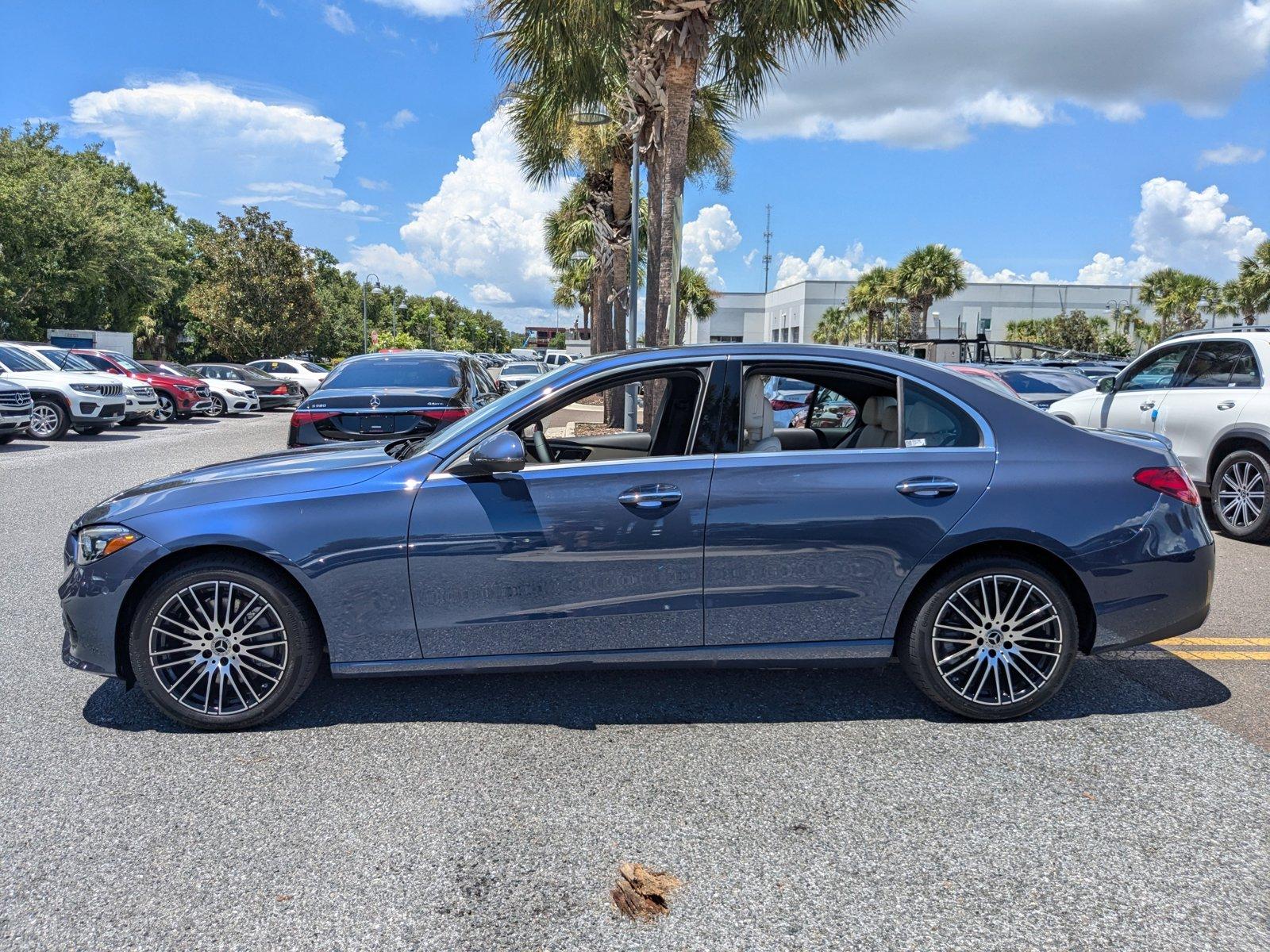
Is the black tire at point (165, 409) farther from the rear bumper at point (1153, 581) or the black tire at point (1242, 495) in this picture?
the rear bumper at point (1153, 581)

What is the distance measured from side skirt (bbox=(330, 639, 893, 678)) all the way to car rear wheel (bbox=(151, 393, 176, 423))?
21.8 metres

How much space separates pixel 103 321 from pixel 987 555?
49.0 metres

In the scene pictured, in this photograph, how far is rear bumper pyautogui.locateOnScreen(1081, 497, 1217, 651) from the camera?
3988 mm

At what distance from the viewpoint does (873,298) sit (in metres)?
66.3

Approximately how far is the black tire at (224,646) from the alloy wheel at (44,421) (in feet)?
51.6

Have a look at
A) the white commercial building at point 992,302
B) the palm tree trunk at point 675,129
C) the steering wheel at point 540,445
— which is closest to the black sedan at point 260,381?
the palm tree trunk at point 675,129

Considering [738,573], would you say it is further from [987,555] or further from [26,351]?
[26,351]

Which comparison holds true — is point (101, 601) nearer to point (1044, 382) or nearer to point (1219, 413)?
point (1219, 413)

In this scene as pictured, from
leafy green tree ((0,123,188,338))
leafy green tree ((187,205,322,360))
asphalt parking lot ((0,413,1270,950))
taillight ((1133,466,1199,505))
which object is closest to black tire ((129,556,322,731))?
asphalt parking lot ((0,413,1270,950))

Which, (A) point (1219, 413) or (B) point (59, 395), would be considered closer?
(A) point (1219, 413)

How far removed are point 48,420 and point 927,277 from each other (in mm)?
42714

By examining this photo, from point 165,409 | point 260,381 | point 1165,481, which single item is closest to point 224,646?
point 1165,481

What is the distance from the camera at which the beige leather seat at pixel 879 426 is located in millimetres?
4207

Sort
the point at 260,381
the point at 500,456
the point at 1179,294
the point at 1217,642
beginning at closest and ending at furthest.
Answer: the point at 500,456, the point at 1217,642, the point at 260,381, the point at 1179,294
